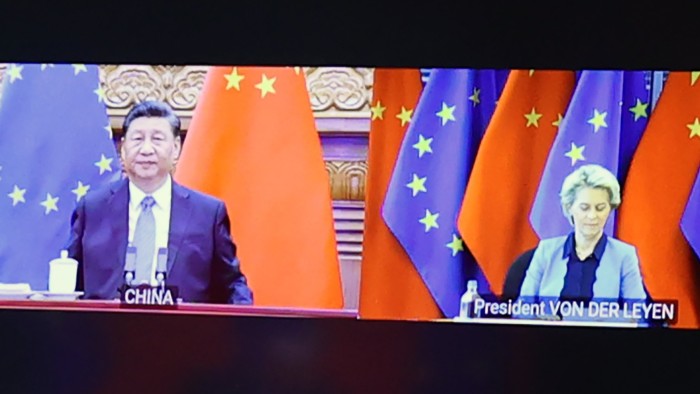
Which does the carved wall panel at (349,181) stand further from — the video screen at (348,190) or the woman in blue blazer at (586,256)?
the woman in blue blazer at (586,256)

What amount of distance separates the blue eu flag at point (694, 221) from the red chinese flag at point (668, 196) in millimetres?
14

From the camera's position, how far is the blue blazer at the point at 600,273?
2.77 metres

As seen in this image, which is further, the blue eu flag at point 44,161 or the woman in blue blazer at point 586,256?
the blue eu flag at point 44,161

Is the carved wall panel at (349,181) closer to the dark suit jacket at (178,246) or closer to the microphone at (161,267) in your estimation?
the dark suit jacket at (178,246)

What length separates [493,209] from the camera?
2.85 m

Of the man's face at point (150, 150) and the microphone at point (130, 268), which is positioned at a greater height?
the man's face at point (150, 150)

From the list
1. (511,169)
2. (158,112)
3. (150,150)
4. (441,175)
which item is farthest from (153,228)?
Result: (511,169)

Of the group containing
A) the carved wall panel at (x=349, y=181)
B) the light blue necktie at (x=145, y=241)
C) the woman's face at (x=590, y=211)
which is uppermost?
the carved wall panel at (x=349, y=181)

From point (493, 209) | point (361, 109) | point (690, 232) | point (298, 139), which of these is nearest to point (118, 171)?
point (298, 139)

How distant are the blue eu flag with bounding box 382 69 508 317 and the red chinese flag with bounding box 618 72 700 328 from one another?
0.45 metres


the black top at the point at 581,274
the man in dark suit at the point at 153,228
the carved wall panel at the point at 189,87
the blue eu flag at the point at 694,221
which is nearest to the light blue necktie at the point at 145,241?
the man in dark suit at the point at 153,228

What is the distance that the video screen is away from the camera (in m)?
2.81

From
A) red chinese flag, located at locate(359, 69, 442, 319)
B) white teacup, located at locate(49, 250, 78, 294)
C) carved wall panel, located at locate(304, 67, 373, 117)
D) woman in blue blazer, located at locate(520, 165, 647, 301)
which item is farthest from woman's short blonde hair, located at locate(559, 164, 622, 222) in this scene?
white teacup, located at locate(49, 250, 78, 294)
